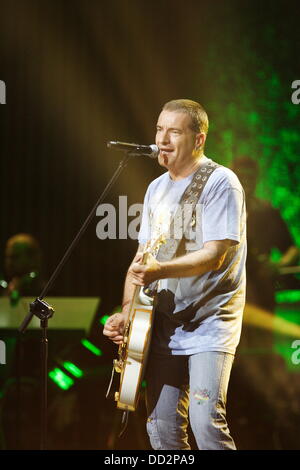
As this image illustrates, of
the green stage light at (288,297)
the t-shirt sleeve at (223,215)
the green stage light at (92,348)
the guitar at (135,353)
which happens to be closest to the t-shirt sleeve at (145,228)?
the guitar at (135,353)

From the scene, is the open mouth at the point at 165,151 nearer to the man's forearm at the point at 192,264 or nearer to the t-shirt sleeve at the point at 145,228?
the t-shirt sleeve at the point at 145,228

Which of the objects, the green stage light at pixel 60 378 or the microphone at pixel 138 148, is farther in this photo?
the green stage light at pixel 60 378

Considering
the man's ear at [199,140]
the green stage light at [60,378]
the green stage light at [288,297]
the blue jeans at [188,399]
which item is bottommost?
the green stage light at [60,378]

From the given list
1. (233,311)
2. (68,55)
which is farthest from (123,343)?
(68,55)

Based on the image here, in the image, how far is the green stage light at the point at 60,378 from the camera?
14.6 ft

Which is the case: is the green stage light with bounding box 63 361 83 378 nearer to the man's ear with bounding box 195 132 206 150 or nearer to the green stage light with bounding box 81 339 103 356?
the green stage light with bounding box 81 339 103 356

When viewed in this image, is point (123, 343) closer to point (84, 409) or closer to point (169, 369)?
point (169, 369)

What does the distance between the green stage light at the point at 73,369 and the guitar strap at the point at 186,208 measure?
2.30 m

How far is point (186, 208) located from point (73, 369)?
97.9 inches

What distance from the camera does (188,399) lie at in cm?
254

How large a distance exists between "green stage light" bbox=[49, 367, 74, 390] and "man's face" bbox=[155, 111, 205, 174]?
7.95 feet

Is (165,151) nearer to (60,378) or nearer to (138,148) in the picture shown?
(138,148)

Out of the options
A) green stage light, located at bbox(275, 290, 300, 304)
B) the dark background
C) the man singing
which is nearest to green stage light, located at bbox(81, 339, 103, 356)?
the dark background

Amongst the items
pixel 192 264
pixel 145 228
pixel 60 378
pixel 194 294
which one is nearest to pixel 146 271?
pixel 192 264
